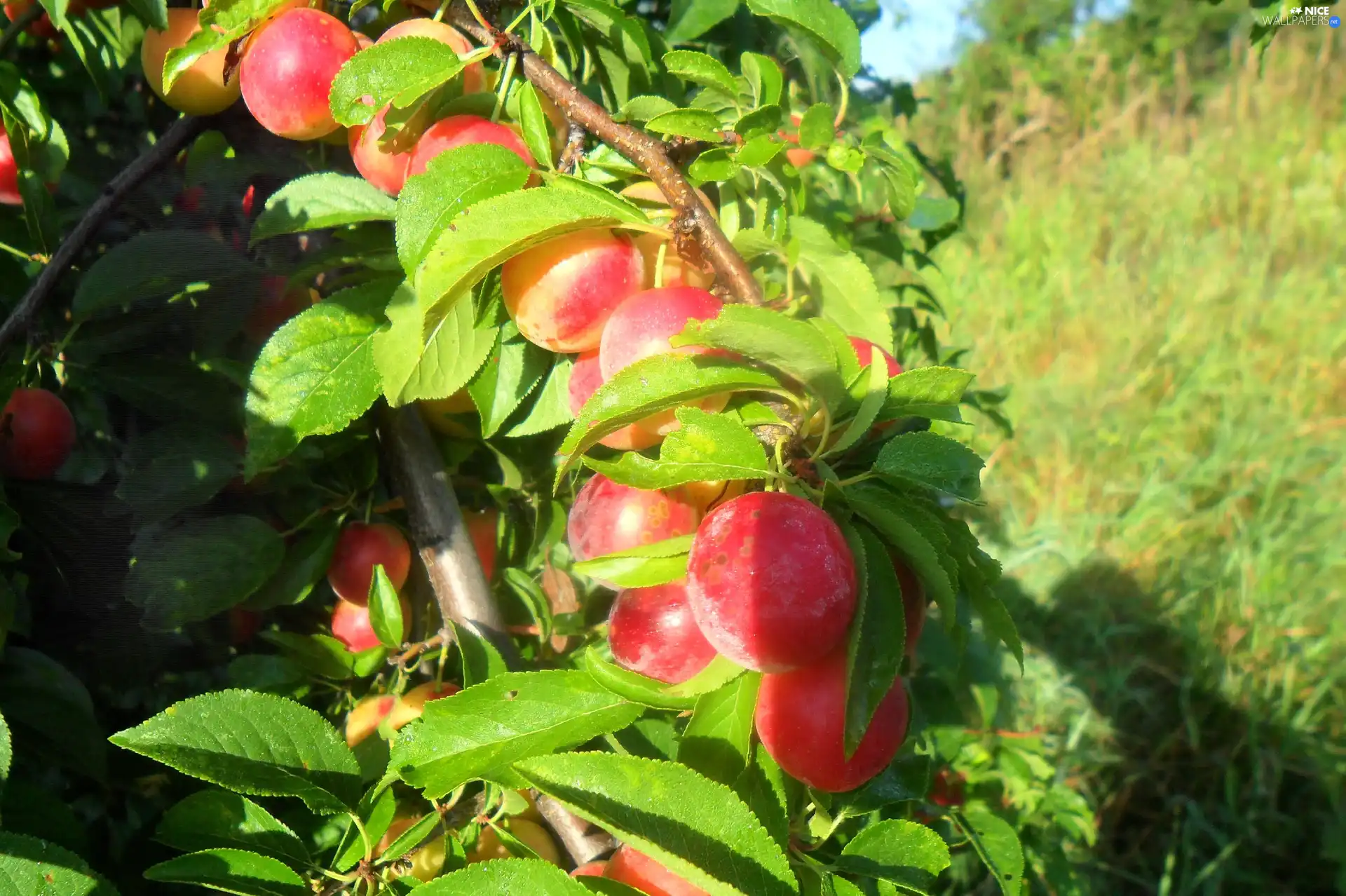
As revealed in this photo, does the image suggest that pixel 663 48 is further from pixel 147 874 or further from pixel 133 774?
pixel 133 774

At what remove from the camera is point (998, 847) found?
30.6 inches

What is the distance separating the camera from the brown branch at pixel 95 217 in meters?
0.72

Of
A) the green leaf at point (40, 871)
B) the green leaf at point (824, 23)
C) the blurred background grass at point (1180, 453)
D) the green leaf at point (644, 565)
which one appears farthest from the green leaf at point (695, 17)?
the blurred background grass at point (1180, 453)

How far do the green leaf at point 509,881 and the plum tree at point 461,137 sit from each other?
0.39 m

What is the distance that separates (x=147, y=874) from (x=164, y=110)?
2.78ft

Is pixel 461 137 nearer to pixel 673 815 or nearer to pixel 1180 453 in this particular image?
pixel 673 815

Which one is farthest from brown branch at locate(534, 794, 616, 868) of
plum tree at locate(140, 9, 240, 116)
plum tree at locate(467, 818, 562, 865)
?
plum tree at locate(140, 9, 240, 116)

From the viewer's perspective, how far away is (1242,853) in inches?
75.7

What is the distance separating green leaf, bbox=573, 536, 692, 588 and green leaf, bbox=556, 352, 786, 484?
0.07 meters

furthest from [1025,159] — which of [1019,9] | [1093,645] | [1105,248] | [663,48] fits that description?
[663,48]

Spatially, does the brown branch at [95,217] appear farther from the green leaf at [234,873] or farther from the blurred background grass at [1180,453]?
the blurred background grass at [1180,453]

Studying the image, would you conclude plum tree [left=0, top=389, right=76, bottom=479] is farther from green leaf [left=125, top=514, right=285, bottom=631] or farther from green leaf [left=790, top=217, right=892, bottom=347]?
green leaf [left=790, top=217, right=892, bottom=347]

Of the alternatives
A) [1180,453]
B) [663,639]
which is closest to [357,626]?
[663,639]

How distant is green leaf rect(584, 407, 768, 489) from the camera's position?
0.47 meters
